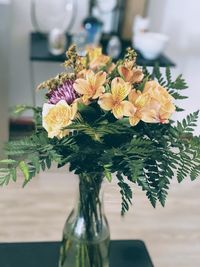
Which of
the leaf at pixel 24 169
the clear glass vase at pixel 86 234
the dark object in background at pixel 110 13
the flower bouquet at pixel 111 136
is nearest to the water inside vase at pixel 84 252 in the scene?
the clear glass vase at pixel 86 234

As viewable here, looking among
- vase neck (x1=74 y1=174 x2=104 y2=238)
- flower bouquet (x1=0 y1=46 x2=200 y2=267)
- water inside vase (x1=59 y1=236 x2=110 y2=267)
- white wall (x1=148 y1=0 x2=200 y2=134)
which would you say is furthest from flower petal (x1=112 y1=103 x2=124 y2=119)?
white wall (x1=148 y1=0 x2=200 y2=134)

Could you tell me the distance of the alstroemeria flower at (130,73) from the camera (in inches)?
31.1

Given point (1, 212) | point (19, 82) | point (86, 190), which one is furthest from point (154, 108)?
→ point (19, 82)

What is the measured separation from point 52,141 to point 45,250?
15.7 inches

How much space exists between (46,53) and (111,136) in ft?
5.72

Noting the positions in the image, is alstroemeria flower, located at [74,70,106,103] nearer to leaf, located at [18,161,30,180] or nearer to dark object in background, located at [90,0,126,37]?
leaf, located at [18,161,30,180]

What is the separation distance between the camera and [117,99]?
74cm

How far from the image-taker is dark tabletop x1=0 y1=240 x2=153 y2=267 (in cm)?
102

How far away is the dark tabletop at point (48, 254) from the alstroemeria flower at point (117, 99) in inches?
17.8

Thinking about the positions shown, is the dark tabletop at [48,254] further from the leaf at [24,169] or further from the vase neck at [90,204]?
the leaf at [24,169]

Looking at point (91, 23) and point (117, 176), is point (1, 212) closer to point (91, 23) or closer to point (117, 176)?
point (117, 176)

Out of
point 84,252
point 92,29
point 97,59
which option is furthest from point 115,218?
point 92,29

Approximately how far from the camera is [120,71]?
0.79 metres

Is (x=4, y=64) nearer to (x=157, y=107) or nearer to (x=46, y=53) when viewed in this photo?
(x=46, y=53)
